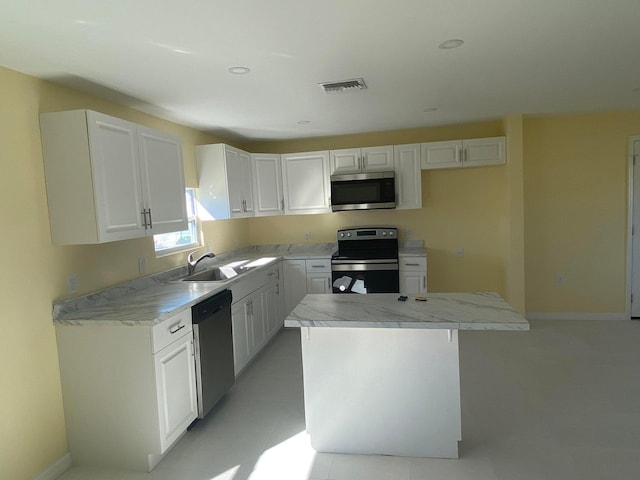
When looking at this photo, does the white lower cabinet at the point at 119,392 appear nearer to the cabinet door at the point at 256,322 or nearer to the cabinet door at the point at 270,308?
the cabinet door at the point at 256,322

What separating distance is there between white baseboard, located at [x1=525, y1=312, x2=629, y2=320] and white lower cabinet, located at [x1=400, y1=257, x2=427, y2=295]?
1395mm

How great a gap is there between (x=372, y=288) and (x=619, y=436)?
2457 millimetres

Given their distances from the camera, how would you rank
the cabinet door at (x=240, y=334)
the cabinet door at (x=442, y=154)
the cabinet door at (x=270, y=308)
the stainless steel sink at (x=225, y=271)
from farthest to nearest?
the cabinet door at (x=442, y=154) < the cabinet door at (x=270, y=308) < the stainless steel sink at (x=225, y=271) < the cabinet door at (x=240, y=334)

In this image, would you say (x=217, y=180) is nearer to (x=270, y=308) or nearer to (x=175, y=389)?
(x=270, y=308)

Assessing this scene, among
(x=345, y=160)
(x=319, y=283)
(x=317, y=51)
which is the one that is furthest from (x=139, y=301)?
(x=345, y=160)

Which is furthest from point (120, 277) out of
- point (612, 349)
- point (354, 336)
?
point (612, 349)

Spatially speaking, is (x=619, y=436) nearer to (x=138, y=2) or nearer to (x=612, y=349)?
(x=612, y=349)

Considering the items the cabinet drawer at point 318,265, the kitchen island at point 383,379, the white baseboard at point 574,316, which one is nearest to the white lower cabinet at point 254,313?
the cabinet drawer at point 318,265

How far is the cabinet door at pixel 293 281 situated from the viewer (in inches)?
183

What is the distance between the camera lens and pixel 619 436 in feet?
7.86

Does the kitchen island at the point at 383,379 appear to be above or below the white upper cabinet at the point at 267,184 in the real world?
below

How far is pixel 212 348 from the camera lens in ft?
9.25

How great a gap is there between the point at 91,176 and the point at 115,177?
0.56ft

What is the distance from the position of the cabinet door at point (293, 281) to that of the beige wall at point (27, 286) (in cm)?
244
